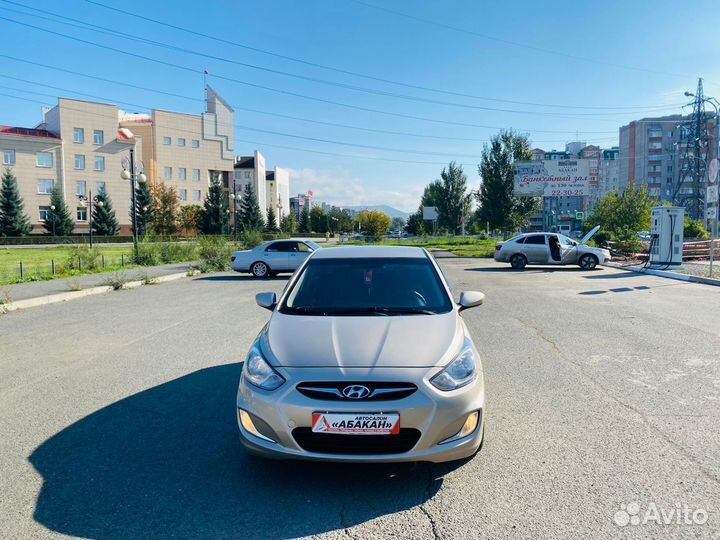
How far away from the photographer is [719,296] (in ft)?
42.7

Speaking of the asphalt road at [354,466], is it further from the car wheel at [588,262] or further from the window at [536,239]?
the window at [536,239]

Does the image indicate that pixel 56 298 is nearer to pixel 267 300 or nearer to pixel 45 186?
pixel 267 300

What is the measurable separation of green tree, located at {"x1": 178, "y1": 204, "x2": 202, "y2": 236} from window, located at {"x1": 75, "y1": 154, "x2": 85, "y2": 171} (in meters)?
12.9

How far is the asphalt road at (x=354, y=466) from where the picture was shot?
2883 millimetres

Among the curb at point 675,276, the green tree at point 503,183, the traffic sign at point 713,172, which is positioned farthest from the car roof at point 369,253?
the green tree at point 503,183

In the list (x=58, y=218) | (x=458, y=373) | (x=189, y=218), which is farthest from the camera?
(x=189, y=218)

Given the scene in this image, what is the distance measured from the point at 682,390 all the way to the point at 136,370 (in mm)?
6181

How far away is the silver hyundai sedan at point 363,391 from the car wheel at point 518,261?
20.9 meters

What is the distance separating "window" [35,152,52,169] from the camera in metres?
59.9

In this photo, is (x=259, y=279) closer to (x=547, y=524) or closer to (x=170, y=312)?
(x=170, y=312)

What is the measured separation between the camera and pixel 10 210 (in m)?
54.4

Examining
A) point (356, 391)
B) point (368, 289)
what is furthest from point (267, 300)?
point (356, 391)

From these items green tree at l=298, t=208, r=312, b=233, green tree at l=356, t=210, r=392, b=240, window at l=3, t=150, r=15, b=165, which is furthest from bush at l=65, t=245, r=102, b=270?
green tree at l=298, t=208, r=312, b=233

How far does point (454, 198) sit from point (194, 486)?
64575mm
